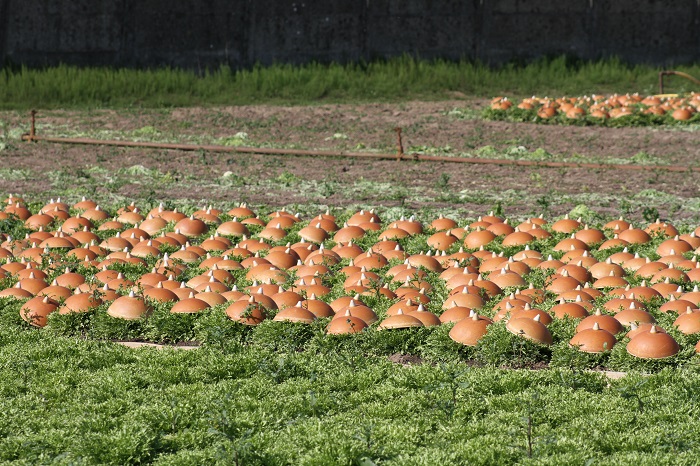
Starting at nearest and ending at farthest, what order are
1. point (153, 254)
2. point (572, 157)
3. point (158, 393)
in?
point (158, 393) < point (153, 254) < point (572, 157)

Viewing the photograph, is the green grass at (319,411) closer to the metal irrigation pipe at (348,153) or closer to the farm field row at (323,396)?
the farm field row at (323,396)

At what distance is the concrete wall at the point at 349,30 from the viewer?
23703mm

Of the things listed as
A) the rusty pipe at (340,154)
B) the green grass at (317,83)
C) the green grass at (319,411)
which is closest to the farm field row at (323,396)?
the green grass at (319,411)

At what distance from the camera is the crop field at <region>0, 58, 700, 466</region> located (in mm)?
6074

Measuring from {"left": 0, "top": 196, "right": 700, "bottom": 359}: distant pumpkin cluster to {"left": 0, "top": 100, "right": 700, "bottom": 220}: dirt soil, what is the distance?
1.45m

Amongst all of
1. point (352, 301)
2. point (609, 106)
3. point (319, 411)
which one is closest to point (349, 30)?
point (609, 106)

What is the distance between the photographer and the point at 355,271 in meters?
9.45

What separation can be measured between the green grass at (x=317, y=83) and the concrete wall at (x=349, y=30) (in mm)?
553

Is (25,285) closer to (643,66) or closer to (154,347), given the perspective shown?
(154,347)

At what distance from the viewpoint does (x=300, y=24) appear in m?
24.1

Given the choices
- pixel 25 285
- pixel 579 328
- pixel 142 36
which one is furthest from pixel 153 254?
pixel 142 36

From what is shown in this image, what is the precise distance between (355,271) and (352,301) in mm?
1186

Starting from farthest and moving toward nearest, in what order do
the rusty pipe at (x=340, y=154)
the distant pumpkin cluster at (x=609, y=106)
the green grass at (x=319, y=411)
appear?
the distant pumpkin cluster at (x=609, y=106)
the rusty pipe at (x=340, y=154)
the green grass at (x=319, y=411)

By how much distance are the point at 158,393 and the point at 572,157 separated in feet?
33.3
